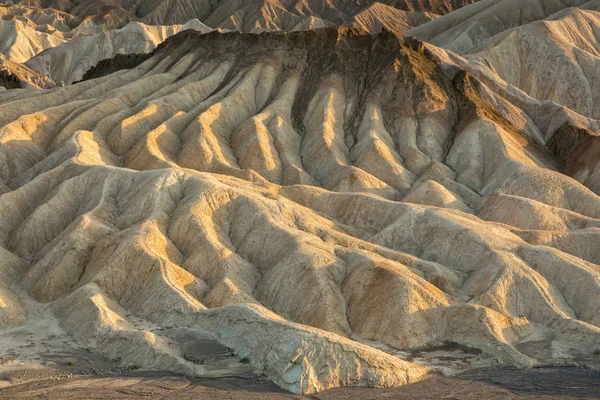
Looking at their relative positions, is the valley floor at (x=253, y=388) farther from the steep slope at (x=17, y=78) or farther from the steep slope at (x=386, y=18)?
the steep slope at (x=386, y=18)

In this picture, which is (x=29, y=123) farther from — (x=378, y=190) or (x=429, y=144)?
(x=429, y=144)

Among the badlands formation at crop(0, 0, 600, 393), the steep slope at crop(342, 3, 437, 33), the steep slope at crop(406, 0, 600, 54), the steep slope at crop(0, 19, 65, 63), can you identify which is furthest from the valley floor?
the steep slope at crop(342, 3, 437, 33)

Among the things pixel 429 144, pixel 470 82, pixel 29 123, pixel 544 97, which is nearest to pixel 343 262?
pixel 429 144

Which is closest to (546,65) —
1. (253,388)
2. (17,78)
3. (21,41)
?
(17,78)

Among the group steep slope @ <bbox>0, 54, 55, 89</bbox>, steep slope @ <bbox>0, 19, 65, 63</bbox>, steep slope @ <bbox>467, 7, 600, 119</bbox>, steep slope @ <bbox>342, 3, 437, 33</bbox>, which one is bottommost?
steep slope @ <bbox>0, 19, 65, 63</bbox>

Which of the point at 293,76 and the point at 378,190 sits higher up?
the point at 293,76

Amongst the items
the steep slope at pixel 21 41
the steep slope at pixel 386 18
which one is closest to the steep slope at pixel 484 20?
the steep slope at pixel 386 18

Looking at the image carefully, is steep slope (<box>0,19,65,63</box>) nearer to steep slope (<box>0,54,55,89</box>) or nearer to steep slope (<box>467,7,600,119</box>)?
steep slope (<box>0,54,55,89</box>)
